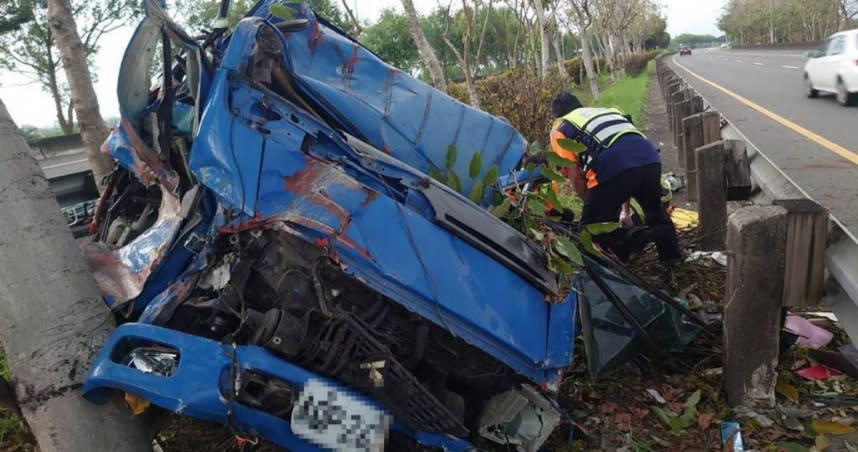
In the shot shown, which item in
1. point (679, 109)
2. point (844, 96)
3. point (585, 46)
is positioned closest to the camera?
point (679, 109)

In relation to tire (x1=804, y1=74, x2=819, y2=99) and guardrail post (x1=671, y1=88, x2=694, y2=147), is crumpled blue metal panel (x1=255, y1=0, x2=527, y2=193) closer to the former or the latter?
guardrail post (x1=671, y1=88, x2=694, y2=147)

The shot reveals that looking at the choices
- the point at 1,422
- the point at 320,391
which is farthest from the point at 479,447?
the point at 1,422

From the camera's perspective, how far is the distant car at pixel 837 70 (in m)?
10.3

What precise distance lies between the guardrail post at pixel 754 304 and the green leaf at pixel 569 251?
0.74m

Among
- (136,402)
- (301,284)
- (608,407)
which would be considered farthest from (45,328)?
(608,407)

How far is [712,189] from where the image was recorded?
14.9ft

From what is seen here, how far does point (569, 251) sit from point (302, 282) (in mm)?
1156

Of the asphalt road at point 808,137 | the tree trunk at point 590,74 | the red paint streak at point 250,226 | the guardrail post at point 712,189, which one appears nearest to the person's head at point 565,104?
the guardrail post at point 712,189

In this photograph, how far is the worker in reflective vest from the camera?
4.08 m

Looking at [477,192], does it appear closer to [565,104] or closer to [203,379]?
[203,379]

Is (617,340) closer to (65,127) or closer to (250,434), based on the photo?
(250,434)

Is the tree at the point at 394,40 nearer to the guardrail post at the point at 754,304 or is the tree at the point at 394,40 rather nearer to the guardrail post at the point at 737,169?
the guardrail post at the point at 737,169

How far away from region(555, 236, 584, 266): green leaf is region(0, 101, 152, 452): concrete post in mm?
1889

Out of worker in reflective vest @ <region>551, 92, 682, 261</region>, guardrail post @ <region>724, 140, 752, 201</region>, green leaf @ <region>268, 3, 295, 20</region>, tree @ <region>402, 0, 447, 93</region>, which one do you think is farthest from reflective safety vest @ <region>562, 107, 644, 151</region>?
tree @ <region>402, 0, 447, 93</region>
